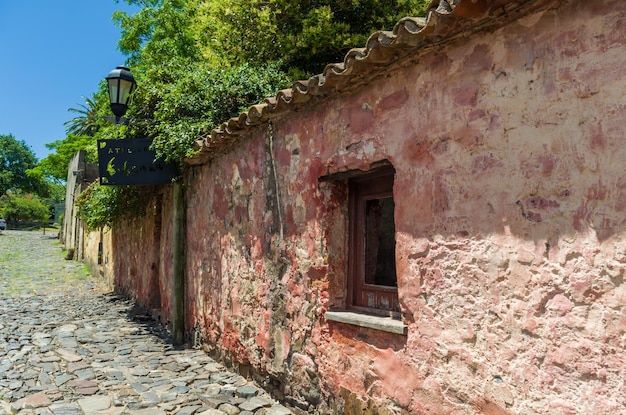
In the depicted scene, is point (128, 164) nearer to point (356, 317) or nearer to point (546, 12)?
point (356, 317)

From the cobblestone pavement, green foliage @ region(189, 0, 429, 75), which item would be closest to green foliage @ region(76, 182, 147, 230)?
the cobblestone pavement

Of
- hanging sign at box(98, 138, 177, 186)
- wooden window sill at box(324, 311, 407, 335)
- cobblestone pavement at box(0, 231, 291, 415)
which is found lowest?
cobblestone pavement at box(0, 231, 291, 415)

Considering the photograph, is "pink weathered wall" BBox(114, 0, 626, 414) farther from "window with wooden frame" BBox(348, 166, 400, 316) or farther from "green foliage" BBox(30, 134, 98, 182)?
"green foliage" BBox(30, 134, 98, 182)

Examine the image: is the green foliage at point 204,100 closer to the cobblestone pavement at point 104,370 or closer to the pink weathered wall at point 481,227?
the pink weathered wall at point 481,227

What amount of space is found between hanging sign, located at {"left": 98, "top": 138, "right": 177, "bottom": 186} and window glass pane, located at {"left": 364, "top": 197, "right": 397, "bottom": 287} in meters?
4.04

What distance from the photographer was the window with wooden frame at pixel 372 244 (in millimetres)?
3727

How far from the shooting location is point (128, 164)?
23.0 ft

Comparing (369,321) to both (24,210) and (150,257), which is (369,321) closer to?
(150,257)

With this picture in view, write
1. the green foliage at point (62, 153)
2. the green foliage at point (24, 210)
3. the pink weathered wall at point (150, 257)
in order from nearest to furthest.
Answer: the pink weathered wall at point (150, 257)
the green foliage at point (62, 153)
the green foliage at point (24, 210)

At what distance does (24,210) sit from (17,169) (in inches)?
527

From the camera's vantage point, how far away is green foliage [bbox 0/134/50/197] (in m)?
54.9

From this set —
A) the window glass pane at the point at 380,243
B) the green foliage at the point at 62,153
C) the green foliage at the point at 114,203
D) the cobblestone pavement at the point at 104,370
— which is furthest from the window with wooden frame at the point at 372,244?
the green foliage at the point at 62,153

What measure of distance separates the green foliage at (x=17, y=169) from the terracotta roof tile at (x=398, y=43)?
194ft

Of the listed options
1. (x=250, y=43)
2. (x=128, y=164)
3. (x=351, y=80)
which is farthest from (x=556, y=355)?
(x=250, y=43)
